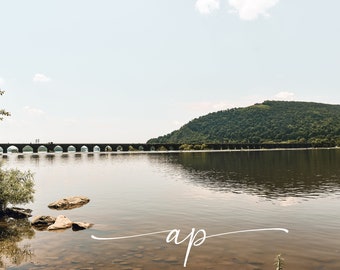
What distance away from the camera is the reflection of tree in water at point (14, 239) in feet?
62.9

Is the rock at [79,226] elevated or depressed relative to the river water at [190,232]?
elevated

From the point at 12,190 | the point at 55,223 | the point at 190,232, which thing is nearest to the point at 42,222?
the point at 55,223

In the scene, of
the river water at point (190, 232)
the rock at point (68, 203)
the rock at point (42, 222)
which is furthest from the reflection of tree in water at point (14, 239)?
the rock at point (68, 203)

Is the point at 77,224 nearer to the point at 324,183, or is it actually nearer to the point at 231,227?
the point at 231,227

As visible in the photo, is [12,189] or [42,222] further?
[12,189]

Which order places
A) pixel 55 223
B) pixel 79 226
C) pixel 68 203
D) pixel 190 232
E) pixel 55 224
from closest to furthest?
1. pixel 190 232
2. pixel 79 226
3. pixel 55 224
4. pixel 55 223
5. pixel 68 203

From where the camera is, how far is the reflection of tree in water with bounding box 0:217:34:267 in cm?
1917

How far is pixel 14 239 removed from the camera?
23344mm

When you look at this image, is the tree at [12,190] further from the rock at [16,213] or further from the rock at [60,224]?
the rock at [60,224]

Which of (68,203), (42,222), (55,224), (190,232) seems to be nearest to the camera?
(190,232)

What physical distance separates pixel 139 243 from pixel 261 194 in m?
23.4

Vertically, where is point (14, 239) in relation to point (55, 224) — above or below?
below

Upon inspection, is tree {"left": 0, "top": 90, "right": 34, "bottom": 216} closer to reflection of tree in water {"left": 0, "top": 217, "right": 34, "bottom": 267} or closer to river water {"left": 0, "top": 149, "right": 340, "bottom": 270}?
reflection of tree in water {"left": 0, "top": 217, "right": 34, "bottom": 267}

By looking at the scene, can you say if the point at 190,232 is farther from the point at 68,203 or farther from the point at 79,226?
the point at 68,203
